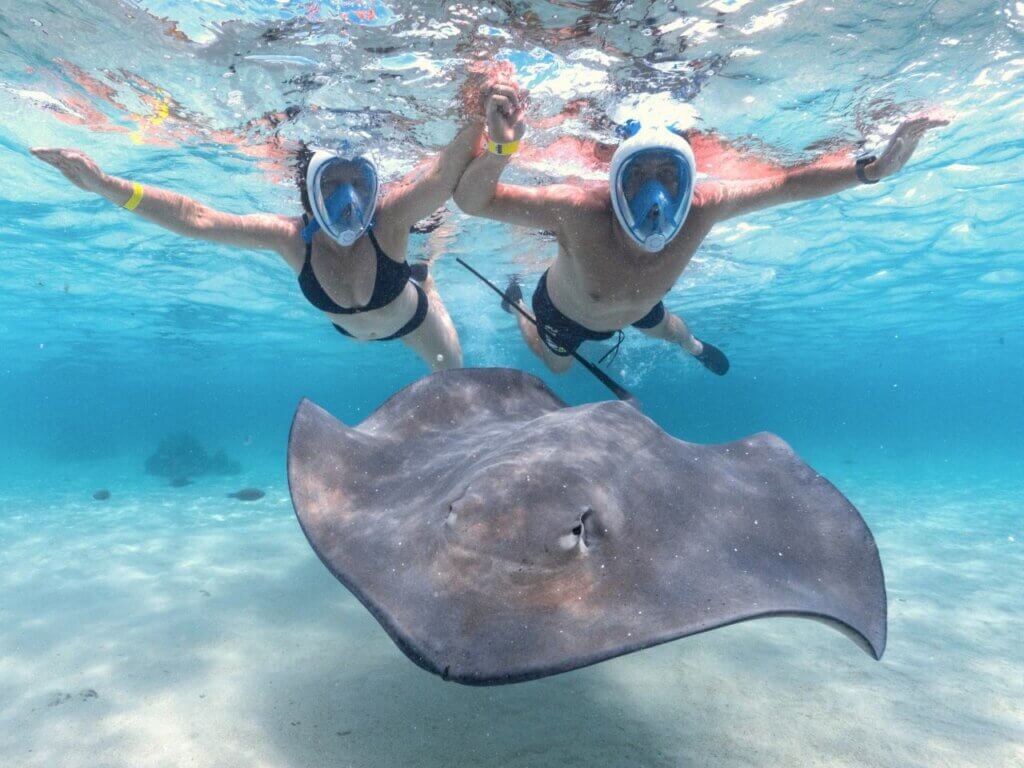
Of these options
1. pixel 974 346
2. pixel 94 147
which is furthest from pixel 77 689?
→ pixel 974 346

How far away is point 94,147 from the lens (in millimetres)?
10406

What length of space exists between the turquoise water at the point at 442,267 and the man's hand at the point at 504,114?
2337mm

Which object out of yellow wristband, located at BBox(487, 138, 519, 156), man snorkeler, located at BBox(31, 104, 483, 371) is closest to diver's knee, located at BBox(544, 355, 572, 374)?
man snorkeler, located at BBox(31, 104, 483, 371)

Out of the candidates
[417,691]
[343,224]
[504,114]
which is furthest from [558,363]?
[417,691]

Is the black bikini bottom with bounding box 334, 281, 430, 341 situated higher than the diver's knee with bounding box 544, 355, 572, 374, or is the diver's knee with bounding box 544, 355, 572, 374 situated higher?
the black bikini bottom with bounding box 334, 281, 430, 341

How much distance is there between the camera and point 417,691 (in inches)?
171

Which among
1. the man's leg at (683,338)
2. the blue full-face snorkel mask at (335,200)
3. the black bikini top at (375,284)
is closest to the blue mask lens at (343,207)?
the blue full-face snorkel mask at (335,200)

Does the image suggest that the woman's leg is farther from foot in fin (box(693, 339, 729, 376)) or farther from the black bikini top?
foot in fin (box(693, 339, 729, 376))

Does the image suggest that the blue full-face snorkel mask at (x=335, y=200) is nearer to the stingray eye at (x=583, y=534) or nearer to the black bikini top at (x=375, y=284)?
the black bikini top at (x=375, y=284)

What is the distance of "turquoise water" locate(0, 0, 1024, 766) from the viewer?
399 cm

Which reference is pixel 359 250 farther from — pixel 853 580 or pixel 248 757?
pixel 853 580

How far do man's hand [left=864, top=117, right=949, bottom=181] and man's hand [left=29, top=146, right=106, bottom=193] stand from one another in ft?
22.6

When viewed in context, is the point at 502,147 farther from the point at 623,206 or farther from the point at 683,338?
the point at 683,338

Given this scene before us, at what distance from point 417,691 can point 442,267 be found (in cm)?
1562
